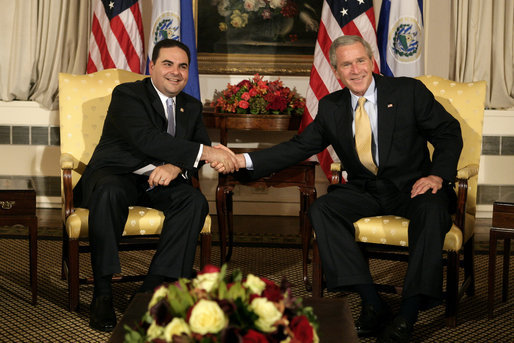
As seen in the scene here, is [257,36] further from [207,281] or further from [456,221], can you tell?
[207,281]

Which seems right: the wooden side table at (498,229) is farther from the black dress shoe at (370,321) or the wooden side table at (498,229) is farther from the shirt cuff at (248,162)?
the shirt cuff at (248,162)

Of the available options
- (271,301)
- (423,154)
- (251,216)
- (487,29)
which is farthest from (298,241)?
(271,301)

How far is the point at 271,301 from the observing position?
55.6 inches

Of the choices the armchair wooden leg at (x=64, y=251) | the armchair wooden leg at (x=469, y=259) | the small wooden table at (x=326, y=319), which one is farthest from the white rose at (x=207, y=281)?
the armchair wooden leg at (x=469, y=259)

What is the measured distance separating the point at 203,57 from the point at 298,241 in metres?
1.99

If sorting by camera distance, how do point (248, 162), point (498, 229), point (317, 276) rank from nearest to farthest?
point (498, 229) < point (317, 276) < point (248, 162)

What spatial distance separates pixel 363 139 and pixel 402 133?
21 centimetres

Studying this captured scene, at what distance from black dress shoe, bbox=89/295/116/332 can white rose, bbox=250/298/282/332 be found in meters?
1.75

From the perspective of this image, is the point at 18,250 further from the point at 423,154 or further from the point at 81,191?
the point at 423,154

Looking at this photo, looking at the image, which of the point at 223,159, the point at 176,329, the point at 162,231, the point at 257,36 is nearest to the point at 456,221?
the point at 223,159

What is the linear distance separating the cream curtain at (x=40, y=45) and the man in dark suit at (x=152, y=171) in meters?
2.44

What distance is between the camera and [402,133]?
3303 millimetres

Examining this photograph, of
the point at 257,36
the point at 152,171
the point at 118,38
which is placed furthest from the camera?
the point at 257,36

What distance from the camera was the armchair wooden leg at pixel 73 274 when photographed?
10.3 ft
